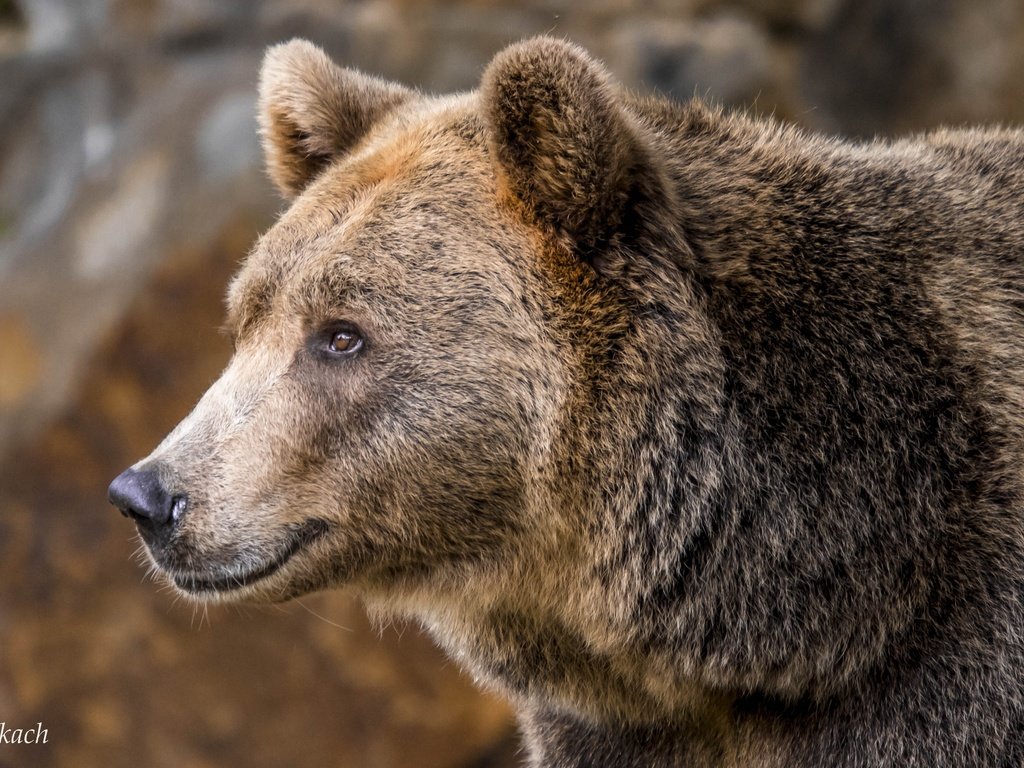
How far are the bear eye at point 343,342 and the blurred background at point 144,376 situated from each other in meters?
4.27

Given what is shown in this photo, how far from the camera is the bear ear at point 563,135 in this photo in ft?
11.1

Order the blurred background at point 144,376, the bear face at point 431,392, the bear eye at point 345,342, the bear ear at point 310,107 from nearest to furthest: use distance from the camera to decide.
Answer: the bear face at point 431,392
the bear eye at point 345,342
the bear ear at point 310,107
the blurred background at point 144,376

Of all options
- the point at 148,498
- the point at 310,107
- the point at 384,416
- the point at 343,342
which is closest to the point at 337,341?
the point at 343,342

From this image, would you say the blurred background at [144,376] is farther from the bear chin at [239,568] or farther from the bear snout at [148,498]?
the bear snout at [148,498]

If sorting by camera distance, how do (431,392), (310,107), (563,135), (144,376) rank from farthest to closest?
(144,376)
(310,107)
(431,392)
(563,135)

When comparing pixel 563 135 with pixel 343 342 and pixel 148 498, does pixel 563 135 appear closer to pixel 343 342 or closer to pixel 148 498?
pixel 343 342

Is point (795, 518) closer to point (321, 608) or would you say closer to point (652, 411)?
→ point (652, 411)

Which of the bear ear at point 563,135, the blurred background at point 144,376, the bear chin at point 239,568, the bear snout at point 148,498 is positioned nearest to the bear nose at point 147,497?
the bear snout at point 148,498

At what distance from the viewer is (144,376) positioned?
25.5 ft

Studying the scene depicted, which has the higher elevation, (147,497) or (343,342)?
→ (343,342)

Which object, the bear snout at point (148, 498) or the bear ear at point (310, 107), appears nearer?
the bear snout at point (148, 498)

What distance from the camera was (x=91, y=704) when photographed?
25.4 feet

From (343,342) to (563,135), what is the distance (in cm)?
86

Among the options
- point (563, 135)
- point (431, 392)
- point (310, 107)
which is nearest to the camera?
point (563, 135)
